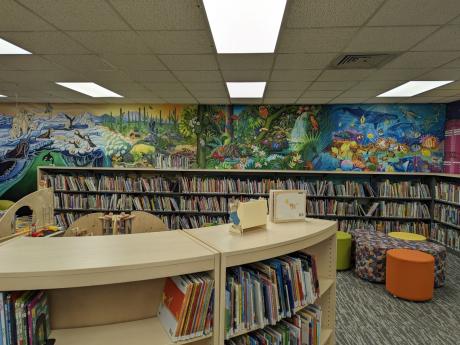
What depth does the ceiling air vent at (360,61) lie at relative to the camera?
117 inches

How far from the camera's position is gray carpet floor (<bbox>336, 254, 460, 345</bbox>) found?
2.67m

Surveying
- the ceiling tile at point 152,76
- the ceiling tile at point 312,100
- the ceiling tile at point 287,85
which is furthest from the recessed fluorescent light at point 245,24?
the ceiling tile at point 312,100

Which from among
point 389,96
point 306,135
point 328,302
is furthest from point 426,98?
point 328,302

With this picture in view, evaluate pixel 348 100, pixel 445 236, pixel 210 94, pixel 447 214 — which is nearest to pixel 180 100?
pixel 210 94

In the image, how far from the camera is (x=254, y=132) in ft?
19.1

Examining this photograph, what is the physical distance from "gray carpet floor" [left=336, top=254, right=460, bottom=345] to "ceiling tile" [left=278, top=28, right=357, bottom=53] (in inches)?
104

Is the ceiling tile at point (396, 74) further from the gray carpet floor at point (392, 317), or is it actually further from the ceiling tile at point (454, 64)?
the gray carpet floor at point (392, 317)

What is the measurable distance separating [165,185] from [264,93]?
2.52m

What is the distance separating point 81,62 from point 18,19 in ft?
3.26

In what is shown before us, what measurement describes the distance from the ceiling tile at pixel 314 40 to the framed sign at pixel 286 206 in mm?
1337

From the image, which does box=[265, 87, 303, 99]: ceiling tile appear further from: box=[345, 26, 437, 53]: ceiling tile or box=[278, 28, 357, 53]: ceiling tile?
box=[345, 26, 437, 53]: ceiling tile

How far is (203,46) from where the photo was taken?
274 cm

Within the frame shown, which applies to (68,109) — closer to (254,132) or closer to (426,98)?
(254,132)

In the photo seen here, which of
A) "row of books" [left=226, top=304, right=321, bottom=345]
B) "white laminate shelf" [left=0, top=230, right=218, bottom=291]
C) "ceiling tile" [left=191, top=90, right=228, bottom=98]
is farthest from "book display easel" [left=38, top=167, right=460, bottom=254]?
"white laminate shelf" [left=0, top=230, right=218, bottom=291]
